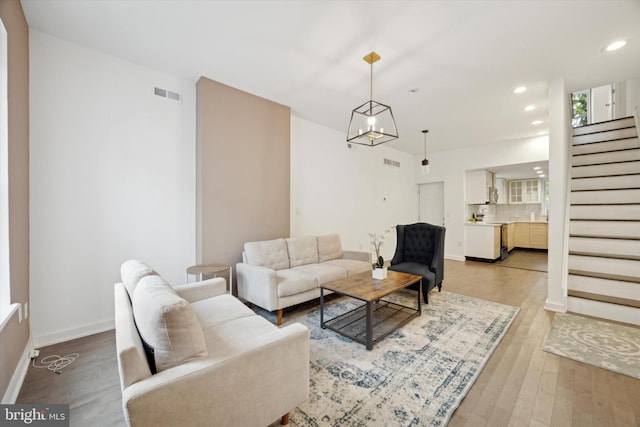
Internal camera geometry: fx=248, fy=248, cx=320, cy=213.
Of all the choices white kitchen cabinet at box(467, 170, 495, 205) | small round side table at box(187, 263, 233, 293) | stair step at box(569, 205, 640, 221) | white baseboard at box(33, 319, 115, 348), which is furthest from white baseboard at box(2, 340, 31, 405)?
white kitchen cabinet at box(467, 170, 495, 205)

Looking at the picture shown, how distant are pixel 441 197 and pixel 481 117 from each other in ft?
9.60

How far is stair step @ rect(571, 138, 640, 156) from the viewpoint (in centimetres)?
412

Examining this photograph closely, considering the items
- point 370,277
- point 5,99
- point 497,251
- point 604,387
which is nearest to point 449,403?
point 604,387

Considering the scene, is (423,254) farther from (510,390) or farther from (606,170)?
(606,170)

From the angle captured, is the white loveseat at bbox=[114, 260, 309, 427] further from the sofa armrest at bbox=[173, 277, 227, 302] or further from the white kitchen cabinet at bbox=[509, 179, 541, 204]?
the white kitchen cabinet at bbox=[509, 179, 541, 204]

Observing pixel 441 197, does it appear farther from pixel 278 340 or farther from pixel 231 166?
pixel 278 340

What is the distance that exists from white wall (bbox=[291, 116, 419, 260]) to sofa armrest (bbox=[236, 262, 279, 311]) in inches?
57.5

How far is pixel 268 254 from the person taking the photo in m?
3.35

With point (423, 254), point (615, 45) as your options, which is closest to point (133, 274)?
point (423, 254)

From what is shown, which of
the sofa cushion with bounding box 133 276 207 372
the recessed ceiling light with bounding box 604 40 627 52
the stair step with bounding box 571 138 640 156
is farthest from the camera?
the stair step with bounding box 571 138 640 156

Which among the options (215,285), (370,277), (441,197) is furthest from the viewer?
(441,197)

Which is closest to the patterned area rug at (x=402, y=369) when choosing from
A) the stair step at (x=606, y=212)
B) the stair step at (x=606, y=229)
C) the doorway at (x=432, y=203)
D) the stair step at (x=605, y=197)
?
the stair step at (x=606, y=229)

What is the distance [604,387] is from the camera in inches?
70.2

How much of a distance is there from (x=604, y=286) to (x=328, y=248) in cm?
353
